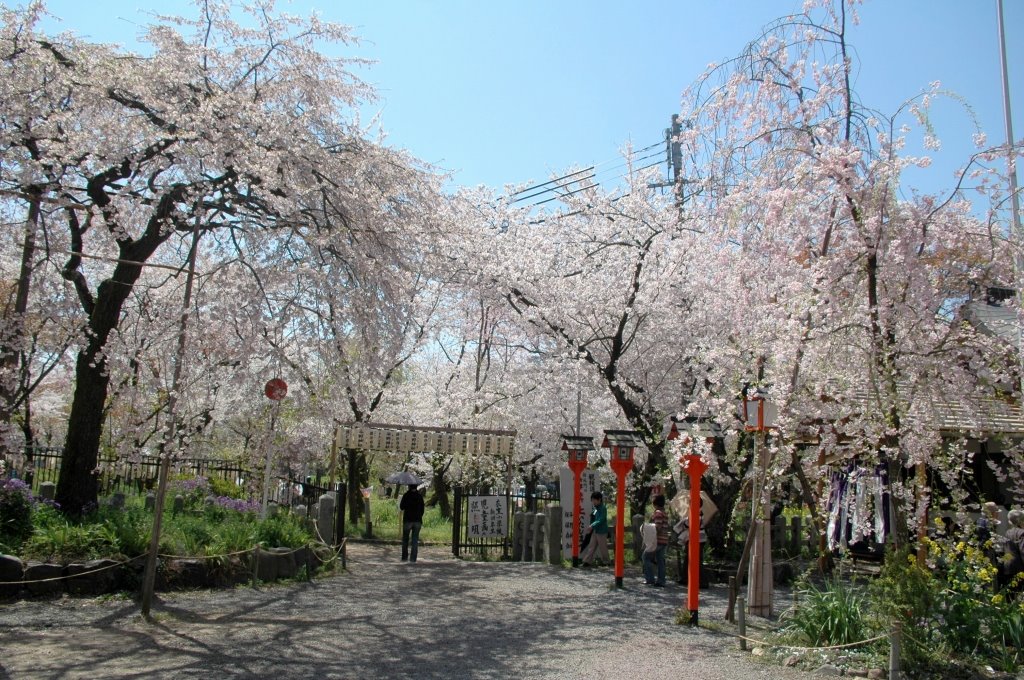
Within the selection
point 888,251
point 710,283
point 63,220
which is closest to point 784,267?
point 888,251

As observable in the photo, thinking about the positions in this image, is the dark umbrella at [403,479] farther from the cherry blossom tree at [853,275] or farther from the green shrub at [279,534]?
the cherry blossom tree at [853,275]

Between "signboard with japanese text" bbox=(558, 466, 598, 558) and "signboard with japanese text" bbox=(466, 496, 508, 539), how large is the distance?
1.52 m

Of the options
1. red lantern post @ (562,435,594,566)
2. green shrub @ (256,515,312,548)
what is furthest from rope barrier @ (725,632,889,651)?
green shrub @ (256,515,312,548)

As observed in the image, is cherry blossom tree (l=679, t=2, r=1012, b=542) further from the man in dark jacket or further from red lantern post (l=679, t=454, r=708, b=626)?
the man in dark jacket

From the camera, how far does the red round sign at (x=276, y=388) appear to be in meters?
11.1

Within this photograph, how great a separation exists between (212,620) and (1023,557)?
885 centimetres

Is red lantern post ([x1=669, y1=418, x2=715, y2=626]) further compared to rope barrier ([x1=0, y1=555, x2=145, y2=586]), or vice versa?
red lantern post ([x1=669, y1=418, x2=715, y2=626])

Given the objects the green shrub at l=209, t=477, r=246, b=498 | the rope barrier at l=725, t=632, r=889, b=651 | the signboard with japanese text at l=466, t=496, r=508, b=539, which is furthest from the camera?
the green shrub at l=209, t=477, r=246, b=498

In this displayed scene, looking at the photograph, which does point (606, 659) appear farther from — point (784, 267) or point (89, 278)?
point (89, 278)

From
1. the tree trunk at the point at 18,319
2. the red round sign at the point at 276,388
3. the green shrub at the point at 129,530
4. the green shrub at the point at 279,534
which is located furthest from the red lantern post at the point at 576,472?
the tree trunk at the point at 18,319

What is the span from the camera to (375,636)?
26.7 ft

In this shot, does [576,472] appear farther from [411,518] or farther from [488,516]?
[411,518]

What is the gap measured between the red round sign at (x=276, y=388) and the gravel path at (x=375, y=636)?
2636 millimetres

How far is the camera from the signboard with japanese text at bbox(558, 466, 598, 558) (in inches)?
603
